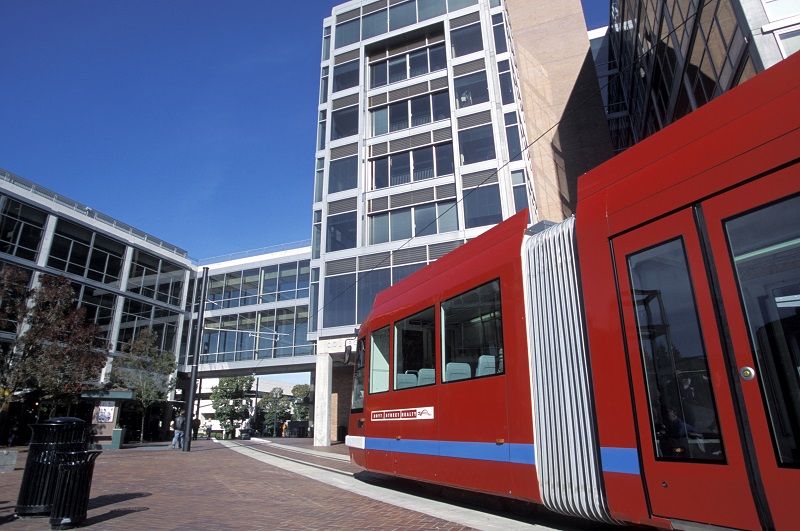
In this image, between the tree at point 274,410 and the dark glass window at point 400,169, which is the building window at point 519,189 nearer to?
Result: the dark glass window at point 400,169

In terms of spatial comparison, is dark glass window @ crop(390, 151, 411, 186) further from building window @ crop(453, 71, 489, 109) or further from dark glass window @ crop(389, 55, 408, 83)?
dark glass window @ crop(389, 55, 408, 83)

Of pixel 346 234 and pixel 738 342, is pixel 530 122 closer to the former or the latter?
pixel 346 234

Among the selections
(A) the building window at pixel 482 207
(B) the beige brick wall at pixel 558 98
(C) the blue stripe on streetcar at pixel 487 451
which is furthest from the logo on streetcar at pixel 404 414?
(B) the beige brick wall at pixel 558 98

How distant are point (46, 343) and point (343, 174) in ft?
54.0

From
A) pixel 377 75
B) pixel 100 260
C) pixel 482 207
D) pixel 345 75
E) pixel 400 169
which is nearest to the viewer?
pixel 482 207

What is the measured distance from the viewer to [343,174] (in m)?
27.7

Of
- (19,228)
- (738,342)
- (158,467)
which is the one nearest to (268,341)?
(19,228)

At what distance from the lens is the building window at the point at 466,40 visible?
27.2 metres

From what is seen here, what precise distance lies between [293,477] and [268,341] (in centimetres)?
2614

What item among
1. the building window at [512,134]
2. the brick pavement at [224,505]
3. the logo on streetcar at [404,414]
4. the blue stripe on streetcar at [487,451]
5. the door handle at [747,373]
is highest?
the building window at [512,134]

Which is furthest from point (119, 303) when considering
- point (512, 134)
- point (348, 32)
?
point (512, 134)

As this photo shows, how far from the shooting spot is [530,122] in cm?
3250

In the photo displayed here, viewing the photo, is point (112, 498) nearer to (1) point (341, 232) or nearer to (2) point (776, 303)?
(2) point (776, 303)

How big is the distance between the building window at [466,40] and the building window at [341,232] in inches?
439
